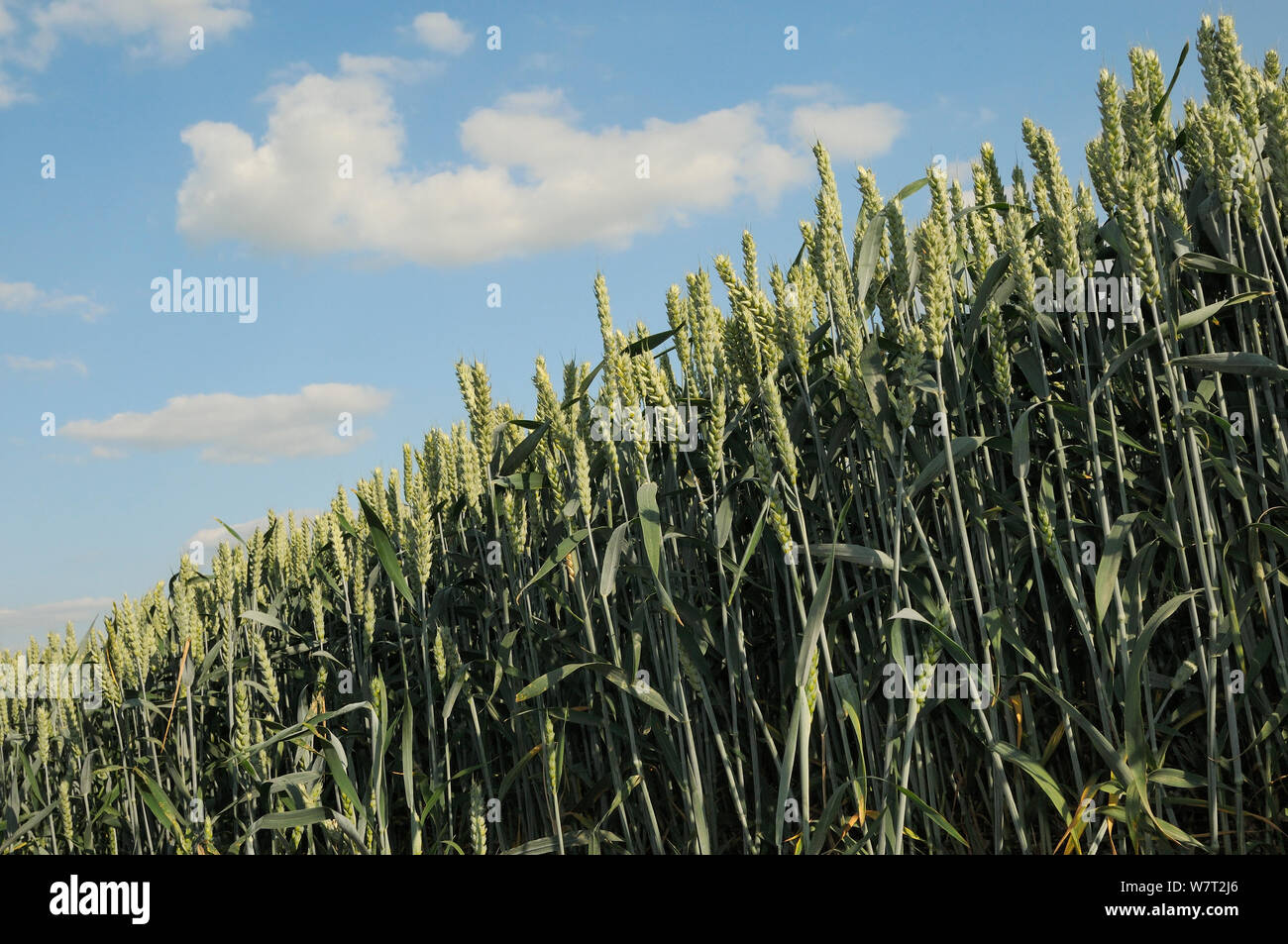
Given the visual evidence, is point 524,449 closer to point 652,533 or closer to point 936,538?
point 652,533

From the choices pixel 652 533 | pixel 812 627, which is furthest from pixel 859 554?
pixel 652 533

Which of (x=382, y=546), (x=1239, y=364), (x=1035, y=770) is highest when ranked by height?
(x=1239, y=364)

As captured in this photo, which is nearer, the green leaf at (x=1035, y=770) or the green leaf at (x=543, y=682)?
the green leaf at (x=1035, y=770)

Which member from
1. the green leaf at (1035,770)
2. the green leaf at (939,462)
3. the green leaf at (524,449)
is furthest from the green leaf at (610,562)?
the green leaf at (1035,770)

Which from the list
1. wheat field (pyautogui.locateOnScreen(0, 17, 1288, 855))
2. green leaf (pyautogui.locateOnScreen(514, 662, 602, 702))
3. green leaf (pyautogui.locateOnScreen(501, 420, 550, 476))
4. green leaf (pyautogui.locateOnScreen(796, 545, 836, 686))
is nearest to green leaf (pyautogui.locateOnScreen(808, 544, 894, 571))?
wheat field (pyautogui.locateOnScreen(0, 17, 1288, 855))

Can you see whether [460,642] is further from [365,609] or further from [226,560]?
[226,560]

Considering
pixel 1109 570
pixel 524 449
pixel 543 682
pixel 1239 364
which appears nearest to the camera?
pixel 1109 570

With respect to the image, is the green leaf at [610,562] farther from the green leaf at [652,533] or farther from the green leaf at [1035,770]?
the green leaf at [1035,770]

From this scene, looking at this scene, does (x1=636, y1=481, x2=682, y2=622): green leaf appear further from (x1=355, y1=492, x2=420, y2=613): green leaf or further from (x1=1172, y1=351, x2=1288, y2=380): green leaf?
(x1=1172, y1=351, x2=1288, y2=380): green leaf

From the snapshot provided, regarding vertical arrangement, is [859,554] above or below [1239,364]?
below

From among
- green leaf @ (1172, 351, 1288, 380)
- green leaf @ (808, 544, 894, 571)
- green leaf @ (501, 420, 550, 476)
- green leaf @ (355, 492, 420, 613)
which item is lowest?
green leaf @ (808, 544, 894, 571)

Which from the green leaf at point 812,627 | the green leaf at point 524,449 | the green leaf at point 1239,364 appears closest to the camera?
the green leaf at point 812,627

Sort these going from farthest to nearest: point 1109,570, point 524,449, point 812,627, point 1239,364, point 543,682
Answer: point 524,449
point 543,682
point 1239,364
point 1109,570
point 812,627

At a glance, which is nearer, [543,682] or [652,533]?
[652,533]
